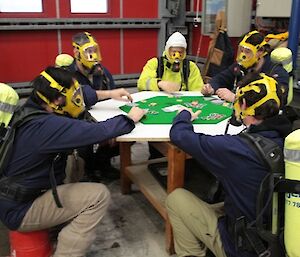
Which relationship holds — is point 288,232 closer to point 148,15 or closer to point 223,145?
point 223,145

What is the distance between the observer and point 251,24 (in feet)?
16.1

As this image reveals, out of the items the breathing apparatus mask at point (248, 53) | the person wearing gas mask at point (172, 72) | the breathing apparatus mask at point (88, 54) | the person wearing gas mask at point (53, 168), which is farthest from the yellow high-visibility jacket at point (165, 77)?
the person wearing gas mask at point (53, 168)

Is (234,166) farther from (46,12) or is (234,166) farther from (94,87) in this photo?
(46,12)

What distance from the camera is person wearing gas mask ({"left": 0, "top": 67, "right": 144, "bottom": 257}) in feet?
6.09

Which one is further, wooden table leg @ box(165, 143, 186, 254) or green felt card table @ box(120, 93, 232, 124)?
green felt card table @ box(120, 93, 232, 124)

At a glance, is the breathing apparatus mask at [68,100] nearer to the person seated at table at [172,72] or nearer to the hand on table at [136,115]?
the hand on table at [136,115]

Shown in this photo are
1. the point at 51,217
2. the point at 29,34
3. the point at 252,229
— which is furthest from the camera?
the point at 29,34

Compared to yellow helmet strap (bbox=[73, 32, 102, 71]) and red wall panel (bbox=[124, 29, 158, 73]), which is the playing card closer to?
yellow helmet strap (bbox=[73, 32, 102, 71])

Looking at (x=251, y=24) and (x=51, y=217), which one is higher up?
(x=251, y=24)

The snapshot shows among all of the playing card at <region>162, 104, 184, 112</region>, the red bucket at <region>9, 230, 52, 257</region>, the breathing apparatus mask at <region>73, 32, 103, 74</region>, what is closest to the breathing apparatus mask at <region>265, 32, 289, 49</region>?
the playing card at <region>162, 104, 184, 112</region>

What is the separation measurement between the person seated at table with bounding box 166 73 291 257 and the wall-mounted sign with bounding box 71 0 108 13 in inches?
174

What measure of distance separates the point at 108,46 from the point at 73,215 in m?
4.57

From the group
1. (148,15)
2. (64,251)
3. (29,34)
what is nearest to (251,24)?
(148,15)

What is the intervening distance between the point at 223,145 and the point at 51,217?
1.04 meters
